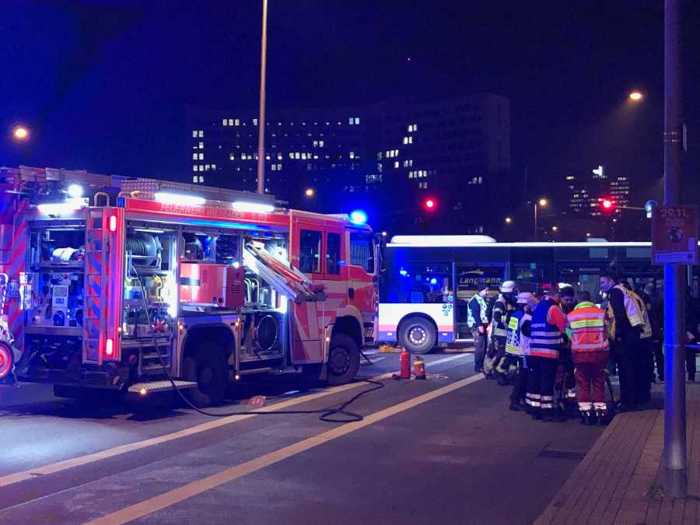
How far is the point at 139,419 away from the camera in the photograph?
37.3 feet

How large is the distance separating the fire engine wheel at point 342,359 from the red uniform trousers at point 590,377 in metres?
5.25

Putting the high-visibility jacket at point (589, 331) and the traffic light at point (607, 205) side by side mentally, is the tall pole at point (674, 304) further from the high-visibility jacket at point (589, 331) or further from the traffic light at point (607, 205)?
the traffic light at point (607, 205)

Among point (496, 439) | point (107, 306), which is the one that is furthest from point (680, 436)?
point (107, 306)

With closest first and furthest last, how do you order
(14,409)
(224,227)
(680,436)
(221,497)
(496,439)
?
Result: 1. (680,436)
2. (221,497)
3. (496,439)
4. (14,409)
5. (224,227)

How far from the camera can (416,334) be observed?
2138 cm

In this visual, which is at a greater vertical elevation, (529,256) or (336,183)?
(336,183)

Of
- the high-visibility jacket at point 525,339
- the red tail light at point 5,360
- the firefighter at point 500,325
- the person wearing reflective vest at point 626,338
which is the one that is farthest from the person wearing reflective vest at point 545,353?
the red tail light at point 5,360

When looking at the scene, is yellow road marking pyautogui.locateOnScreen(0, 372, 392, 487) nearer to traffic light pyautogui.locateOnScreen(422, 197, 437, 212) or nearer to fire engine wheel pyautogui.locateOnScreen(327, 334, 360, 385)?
fire engine wheel pyautogui.locateOnScreen(327, 334, 360, 385)

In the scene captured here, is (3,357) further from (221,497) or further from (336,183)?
(336,183)

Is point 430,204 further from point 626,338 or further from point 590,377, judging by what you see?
point 590,377

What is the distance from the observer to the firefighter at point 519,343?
38.7 ft

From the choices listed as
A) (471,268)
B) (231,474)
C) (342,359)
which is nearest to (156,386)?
(231,474)

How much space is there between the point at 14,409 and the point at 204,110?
136 m

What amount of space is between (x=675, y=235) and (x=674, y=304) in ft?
1.77
